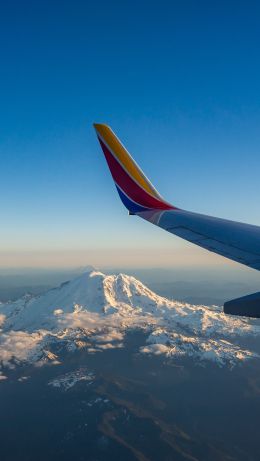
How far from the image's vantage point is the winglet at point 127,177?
11.4m

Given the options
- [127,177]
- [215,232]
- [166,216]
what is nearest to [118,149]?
[127,177]

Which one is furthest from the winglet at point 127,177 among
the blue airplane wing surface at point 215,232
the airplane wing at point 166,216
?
the blue airplane wing surface at point 215,232

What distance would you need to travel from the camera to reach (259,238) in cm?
1033

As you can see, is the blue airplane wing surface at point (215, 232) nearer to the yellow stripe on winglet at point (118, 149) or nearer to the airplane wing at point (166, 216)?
the airplane wing at point (166, 216)

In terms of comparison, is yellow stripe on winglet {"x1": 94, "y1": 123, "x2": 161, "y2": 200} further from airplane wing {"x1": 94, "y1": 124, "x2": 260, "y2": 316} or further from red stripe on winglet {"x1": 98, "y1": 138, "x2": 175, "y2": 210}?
red stripe on winglet {"x1": 98, "y1": 138, "x2": 175, "y2": 210}

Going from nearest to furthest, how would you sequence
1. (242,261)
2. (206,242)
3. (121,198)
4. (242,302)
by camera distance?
1. (242,302)
2. (242,261)
3. (206,242)
4. (121,198)

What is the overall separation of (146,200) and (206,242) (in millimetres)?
3550

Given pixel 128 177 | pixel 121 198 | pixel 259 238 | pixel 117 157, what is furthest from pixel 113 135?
pixel 259 238

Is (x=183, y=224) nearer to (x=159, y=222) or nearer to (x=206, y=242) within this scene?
(x=159, y=222)

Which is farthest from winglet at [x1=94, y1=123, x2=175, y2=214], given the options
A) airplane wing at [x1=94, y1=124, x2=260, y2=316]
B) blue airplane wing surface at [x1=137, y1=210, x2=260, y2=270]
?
blue airplane wing surface at [x1=137, y1=210, x2=260, y2=270]

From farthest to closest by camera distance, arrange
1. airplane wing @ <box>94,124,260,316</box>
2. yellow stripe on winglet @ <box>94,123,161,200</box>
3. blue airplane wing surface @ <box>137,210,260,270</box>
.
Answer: yellow stripe on winglet @ <box>94,123,161,200</box> → airplane wing @ <box>94,124,260,316</box> → blue airplane wing surface @ <box>137,210,260,270</box>

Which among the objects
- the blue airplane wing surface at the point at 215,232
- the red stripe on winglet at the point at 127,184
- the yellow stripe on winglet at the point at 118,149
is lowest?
the blue airplane wing surface at the point at 215,232

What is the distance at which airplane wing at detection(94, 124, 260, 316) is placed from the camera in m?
9.96

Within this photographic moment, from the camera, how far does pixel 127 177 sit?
1188 centimetres
